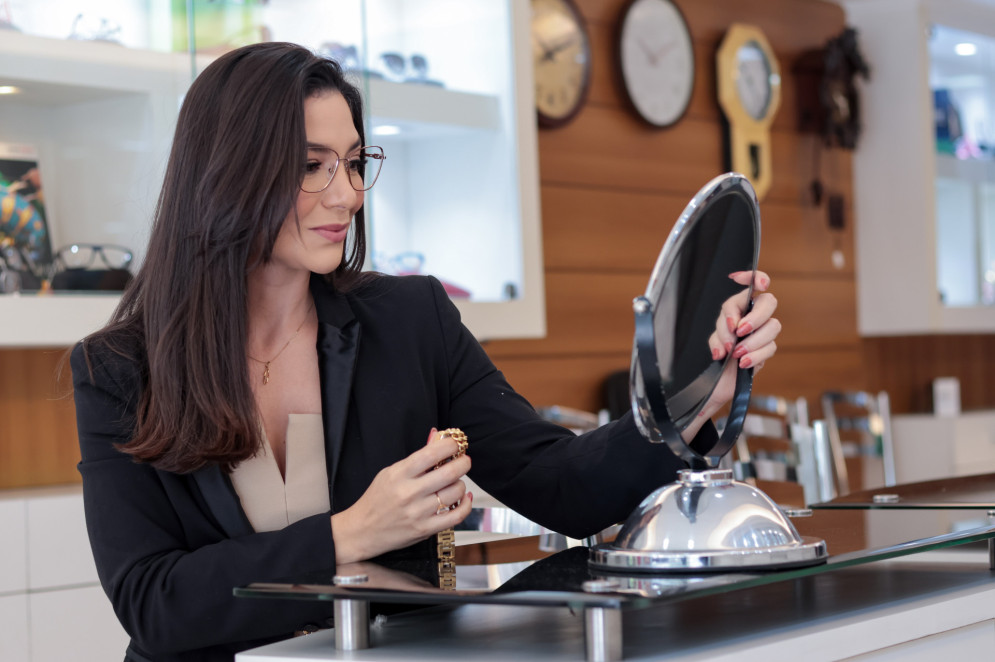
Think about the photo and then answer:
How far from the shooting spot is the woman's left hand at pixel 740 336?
1107mm

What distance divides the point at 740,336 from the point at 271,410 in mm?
574

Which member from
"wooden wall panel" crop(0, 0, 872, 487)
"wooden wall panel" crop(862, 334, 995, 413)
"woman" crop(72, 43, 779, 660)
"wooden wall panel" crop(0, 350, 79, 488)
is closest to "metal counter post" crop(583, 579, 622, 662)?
"woman" crop(72, 43, 779, 660)

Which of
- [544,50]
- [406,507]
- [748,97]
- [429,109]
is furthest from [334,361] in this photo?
[748,97]

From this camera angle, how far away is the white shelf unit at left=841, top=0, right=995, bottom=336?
499 cm

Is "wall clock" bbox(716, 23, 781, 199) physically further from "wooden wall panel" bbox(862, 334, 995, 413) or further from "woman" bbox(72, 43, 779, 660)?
"woman" bbox(72, 43, 779, 660)

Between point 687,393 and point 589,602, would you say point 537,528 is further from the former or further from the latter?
point 589,602

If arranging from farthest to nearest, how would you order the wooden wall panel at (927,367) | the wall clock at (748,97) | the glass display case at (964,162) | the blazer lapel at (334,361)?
the wooden wall panel at (927,367), the glass display case at (964,162), the wall clock at (748,97), the blazer lapel at (334,361)

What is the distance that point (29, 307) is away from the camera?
88.7 inches

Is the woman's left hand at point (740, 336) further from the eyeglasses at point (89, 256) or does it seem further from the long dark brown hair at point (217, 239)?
the eyeglasses at point (89, 256)

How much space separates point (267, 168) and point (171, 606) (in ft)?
1.56

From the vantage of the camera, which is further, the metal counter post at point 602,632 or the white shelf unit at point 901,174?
the white shelf unit at point 901,174

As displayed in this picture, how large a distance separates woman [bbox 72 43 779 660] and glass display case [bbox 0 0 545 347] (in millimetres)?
991

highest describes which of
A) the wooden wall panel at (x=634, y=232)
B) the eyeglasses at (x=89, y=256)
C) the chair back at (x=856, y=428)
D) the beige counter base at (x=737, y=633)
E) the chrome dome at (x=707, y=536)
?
the wooden wall panel at (x=634, y=232)

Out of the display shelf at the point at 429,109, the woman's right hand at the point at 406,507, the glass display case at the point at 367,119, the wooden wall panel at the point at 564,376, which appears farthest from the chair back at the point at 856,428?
the woman's right hand at the point at 406,507
